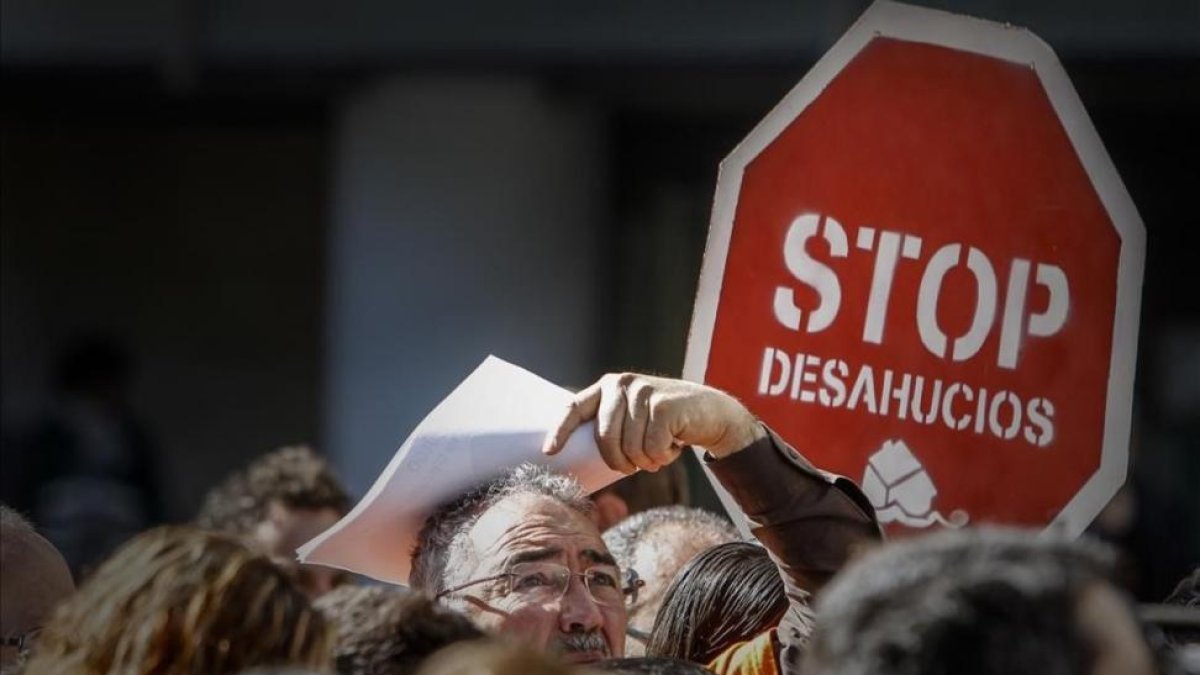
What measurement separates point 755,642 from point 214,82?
18.1 ft

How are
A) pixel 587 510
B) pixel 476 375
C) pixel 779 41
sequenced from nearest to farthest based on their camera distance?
pixel 476 375, pixel 587 510, pixel 779 41

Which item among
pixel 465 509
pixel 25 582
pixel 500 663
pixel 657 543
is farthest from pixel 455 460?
pixel 500 663

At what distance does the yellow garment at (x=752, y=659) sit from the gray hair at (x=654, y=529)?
775 mm

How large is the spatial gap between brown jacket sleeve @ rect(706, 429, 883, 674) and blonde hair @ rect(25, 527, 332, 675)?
756mm

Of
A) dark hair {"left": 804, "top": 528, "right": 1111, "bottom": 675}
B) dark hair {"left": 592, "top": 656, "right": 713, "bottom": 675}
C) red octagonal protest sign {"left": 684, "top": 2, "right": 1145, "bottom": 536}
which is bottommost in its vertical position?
dark hair {"left": 592, "top": 656, "right": 713, "bottom": 675}

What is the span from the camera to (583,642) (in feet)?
11.4

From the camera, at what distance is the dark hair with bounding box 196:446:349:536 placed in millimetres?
5820

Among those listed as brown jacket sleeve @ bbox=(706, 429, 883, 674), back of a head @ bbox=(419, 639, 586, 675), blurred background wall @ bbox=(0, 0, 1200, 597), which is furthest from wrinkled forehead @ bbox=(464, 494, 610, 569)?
blurred background wall @ bbox=(0, 0, 1200, 597)

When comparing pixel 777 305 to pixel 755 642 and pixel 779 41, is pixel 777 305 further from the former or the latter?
pixel 779 41

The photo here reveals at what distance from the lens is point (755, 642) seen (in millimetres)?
3533

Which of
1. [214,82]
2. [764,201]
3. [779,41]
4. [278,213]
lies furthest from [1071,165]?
[278,213]

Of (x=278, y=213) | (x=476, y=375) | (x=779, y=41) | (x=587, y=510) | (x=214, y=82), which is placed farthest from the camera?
(x=278, y=213)

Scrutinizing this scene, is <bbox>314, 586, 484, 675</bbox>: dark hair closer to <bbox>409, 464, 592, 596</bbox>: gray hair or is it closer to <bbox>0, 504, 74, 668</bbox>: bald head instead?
<bbox>0, 504, 74, 668</bbox>: bald head

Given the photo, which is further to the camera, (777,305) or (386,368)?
(386,368)
